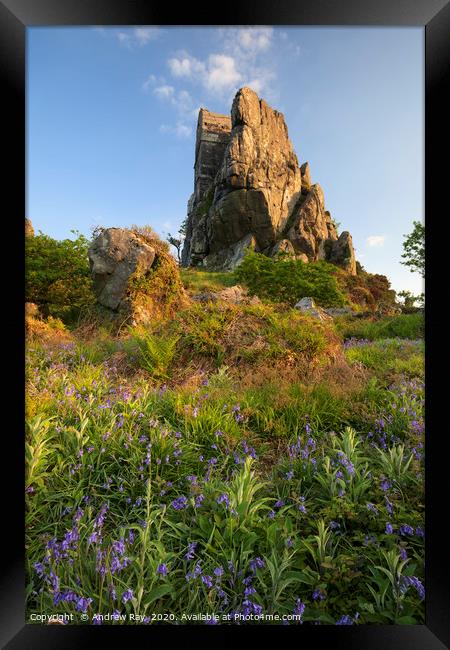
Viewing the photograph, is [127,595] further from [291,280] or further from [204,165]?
[204,165]

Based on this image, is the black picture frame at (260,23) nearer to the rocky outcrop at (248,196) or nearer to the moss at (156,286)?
the moss at (156,286)

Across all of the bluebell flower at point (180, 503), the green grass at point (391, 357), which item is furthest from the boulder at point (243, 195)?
the bluebell flower at point (180, 503)

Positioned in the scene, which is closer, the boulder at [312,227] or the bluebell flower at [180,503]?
the bluebell flower at [180,503]

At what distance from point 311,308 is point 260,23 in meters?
4.85

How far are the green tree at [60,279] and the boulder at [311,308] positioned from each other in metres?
4.35

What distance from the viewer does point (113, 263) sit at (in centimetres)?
602

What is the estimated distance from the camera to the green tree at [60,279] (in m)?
5.20

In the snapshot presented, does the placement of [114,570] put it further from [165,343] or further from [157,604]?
[165,343]

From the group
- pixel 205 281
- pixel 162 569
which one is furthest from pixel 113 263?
pixel 162 569

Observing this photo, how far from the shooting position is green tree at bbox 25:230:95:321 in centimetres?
520

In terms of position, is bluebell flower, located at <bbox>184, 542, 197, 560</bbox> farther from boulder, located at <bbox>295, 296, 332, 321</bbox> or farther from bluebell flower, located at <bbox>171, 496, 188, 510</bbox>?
boulder, located at <bbox>295, 296, 332, 321</bbox>

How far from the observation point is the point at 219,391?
113 inches
